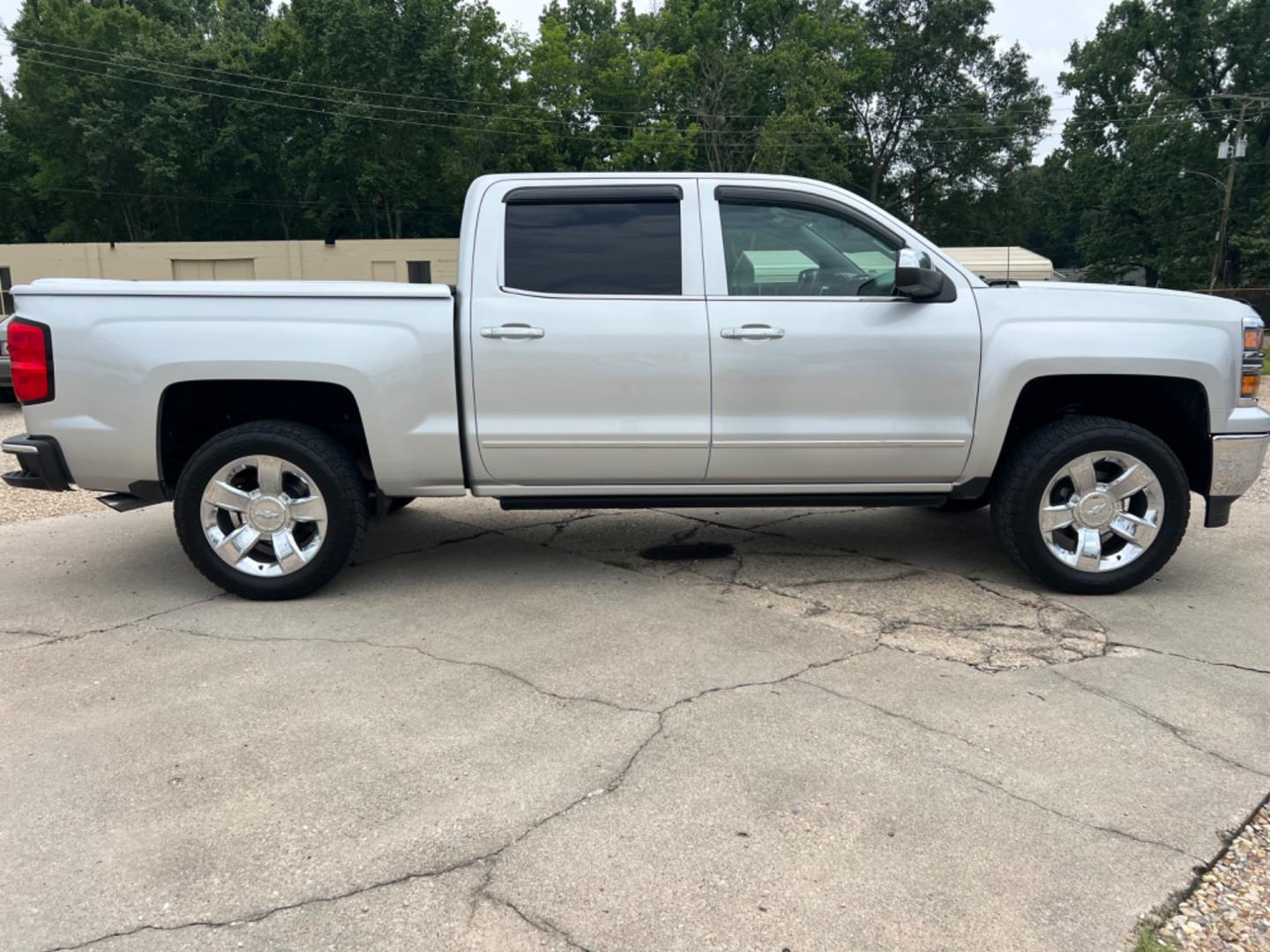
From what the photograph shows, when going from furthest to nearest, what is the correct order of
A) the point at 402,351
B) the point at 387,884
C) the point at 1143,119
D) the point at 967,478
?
1. the point at 1143,119
2. the point at 967,478
3. the point at 402,351
4. the point at 387,884

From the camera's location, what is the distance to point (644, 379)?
4488 mm

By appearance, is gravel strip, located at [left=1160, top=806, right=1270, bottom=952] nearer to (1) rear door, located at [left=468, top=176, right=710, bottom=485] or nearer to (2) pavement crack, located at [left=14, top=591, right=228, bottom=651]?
(1) rear door, located at [left=468, top=176, right=710, bottom=485]

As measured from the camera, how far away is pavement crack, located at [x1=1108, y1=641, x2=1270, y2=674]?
3863 mm

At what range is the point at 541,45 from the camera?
48.5 m

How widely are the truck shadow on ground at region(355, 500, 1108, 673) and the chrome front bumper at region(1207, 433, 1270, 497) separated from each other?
99 cm

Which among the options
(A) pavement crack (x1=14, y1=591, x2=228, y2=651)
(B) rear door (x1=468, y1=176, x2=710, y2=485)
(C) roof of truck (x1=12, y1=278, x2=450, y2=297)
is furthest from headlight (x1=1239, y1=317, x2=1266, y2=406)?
(A) pavement crack (x1=14, y1=591, x2=228, y2=651)

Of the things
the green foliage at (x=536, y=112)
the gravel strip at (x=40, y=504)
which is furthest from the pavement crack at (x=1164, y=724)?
the green foliage at (x=536, y=112)

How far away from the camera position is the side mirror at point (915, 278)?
4258mm

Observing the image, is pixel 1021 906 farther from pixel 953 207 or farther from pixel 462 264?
pixel 953 207

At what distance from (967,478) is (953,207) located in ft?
187

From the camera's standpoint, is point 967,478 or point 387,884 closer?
point 387,884

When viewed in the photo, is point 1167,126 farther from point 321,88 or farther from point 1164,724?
point 1164,724

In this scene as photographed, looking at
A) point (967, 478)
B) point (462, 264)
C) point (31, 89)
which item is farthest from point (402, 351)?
point (31, 89)

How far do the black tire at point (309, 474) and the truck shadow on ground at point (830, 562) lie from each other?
0.60m
